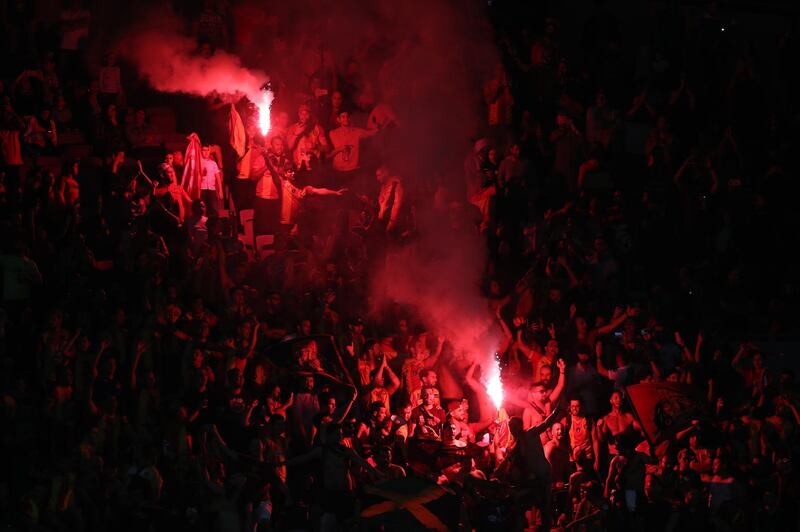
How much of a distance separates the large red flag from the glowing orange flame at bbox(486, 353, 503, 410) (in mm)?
1260

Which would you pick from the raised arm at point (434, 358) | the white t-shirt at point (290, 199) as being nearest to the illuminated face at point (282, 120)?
the white t-shirt at point (290, 199)

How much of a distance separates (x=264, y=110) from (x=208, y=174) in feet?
4.59

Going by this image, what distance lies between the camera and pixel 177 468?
1212 centimetres

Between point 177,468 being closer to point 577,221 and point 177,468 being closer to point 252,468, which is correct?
point 252,468

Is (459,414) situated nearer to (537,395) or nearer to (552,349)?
(537,395)

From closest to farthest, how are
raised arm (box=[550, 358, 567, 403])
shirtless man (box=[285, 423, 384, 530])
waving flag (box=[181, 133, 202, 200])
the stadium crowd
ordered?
shirtless man (box=[285, 423, 384, 530]) → the stadium crowd → raised arm (box=[550, 358, 567, 403]) → waving flag (box=[181, 133, 202, 200])

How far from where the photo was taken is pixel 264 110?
662 inches

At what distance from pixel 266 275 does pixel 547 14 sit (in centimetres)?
658

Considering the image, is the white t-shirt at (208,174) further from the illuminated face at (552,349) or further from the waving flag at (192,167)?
the illuminated face at (552,349)

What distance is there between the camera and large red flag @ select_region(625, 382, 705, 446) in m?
12.7

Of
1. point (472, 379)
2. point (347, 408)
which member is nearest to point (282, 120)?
point (472, 379)

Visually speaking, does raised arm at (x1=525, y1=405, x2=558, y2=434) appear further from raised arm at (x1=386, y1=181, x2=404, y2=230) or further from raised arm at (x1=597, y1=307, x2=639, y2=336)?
raised arm at (x1=386, y1=181, x2=404, y2=230)

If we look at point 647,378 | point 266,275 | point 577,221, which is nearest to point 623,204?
point 577,221

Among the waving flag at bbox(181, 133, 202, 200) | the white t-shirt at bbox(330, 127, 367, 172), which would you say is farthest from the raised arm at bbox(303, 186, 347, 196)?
the waving flag at bbox(181, 133, 202, 200)
